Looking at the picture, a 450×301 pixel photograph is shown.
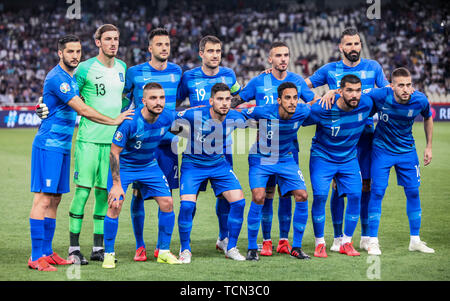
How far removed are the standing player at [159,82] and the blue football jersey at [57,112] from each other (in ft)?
2.72

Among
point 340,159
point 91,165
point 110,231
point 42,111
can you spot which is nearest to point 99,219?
point 110,231

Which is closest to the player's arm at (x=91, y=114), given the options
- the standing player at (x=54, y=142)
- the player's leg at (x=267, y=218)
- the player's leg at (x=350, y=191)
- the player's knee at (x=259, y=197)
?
the standing player at (x=54, y=142)

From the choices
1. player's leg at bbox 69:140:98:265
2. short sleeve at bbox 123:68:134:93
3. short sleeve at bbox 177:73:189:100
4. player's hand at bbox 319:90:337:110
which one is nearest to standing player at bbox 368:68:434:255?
player's hand at bbox 319:90:337:110

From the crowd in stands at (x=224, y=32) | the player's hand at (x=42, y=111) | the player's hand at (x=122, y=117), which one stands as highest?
the crowd in stands at (x=224, y=32)

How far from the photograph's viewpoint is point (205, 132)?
7023 millimetres

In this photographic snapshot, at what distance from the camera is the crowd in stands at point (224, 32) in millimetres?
30734

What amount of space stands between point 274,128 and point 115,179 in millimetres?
1815

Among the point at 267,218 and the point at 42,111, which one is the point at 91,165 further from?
the point at 267,218

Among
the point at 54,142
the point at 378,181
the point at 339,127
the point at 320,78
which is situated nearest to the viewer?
the point at 54,142

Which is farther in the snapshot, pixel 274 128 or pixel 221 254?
pixel 221 254

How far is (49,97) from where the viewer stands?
6.46 metres

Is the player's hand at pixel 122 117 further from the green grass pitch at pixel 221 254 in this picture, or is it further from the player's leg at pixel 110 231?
the green grass pitch at pixel 221 254

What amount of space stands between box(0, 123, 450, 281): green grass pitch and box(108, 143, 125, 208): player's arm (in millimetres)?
670
